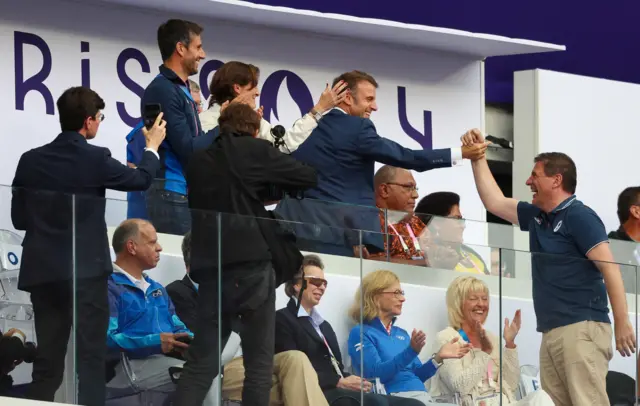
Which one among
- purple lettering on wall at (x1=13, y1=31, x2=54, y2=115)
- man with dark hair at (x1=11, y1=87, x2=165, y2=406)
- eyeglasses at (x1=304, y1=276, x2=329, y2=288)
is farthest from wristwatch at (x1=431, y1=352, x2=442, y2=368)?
purple lettering on wall at (x1=13, y1=31, x2=54, y2=115)

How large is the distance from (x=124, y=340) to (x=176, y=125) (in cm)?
158

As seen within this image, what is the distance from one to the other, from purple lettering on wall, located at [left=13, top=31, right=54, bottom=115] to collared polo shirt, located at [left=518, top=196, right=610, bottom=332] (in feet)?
14.1

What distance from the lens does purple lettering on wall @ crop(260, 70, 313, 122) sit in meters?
14.5

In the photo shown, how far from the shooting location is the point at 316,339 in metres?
9.22

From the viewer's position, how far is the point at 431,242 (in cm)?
1002

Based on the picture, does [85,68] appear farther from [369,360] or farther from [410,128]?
[369,360]

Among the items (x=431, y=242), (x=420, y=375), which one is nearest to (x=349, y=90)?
(x=431, y=242)

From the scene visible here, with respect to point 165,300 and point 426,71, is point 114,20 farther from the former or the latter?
point 165,300

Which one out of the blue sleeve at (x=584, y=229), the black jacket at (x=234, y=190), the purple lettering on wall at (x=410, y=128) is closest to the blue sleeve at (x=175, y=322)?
the black jacket at (x=234, y=190)

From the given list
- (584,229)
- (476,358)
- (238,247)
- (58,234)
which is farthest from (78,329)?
(584,229)

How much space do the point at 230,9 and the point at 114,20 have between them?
96cm

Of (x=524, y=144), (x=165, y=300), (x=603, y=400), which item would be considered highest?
(x=524, y=144)

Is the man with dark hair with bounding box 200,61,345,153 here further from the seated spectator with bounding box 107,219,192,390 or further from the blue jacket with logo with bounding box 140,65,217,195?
the seated spectator with bounding box 107,219,192,390

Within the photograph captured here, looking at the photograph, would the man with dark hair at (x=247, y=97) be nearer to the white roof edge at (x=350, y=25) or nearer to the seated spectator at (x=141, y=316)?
→ the seated spectator at (x=141, y=316)
